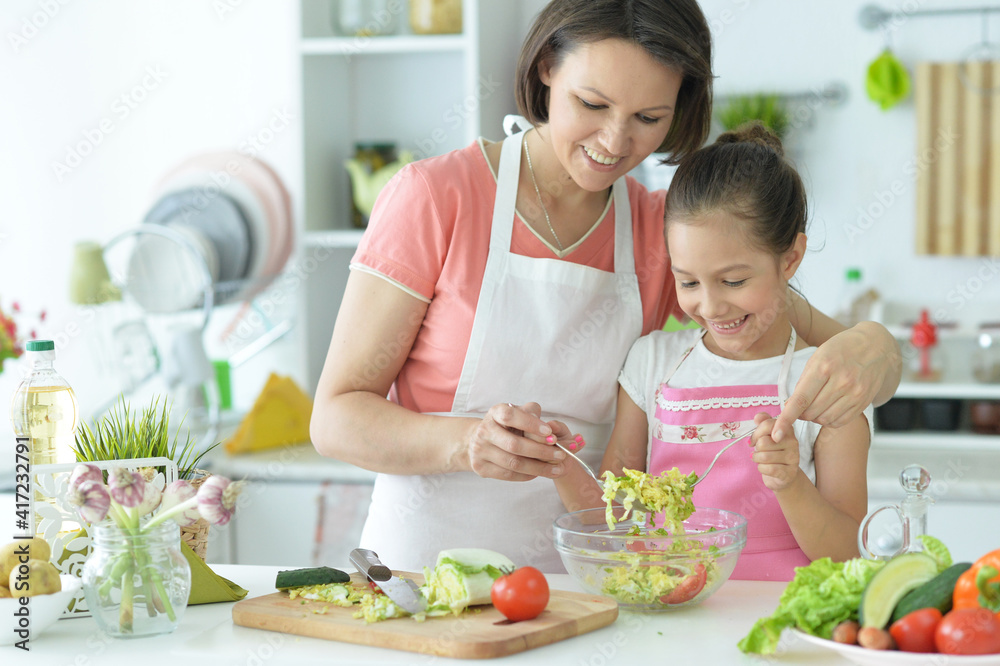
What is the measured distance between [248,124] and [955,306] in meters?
2.13

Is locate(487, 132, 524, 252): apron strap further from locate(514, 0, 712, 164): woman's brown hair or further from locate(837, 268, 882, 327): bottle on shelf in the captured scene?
locate(837, 268, 882, 327): bottle on shelf

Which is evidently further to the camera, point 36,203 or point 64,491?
point 36,203

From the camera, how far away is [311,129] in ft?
9.46

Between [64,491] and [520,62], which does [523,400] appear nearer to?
[520,62]

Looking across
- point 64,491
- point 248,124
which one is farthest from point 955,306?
point 64,491

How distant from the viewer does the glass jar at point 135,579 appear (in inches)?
40.0

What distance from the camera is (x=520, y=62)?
1508mm

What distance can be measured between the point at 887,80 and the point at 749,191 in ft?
5.04

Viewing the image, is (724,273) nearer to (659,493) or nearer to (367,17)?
(659,493)

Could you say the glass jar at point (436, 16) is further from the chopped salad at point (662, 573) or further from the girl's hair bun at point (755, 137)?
the chopped salad at point (662, 573)

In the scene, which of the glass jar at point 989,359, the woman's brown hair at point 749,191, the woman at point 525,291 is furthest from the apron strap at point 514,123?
the glass jar at point 989,359

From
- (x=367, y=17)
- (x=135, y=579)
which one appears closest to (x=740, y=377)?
(x=135, y=579)

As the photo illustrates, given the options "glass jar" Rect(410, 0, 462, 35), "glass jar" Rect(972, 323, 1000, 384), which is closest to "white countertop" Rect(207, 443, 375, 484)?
"glass jar" Rect(410, 0, 462, 35)

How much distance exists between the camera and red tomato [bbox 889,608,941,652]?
2.94ft
